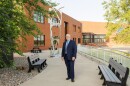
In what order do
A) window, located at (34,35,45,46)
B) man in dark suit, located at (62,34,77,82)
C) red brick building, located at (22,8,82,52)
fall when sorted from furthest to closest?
1. window, located at (34,35,45,46)
2. red brick building, located at (22,8,82,52)
3. man in dark suit, located at (62,34,77,82)

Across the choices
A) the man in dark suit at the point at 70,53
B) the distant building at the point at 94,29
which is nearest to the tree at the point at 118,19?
the man in dark suit at the point at 70,53

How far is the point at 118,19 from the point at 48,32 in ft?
66.8

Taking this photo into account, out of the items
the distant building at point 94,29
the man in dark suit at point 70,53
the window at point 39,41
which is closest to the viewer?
the man in dark suit at point 70,53

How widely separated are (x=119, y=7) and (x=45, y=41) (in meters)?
19.0

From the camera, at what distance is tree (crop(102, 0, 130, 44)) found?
20.3 metres

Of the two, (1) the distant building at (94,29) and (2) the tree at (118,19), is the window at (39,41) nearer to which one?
(2) the tree at (118,19)

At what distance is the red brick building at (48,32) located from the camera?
109ft

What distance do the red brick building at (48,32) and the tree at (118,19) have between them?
6.11 metres

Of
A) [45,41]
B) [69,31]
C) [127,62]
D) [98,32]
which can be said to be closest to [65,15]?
[69,31]

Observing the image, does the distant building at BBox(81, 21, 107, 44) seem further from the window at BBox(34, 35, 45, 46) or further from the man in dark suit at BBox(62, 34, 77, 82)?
the man in dark suit at BBox(62, 34, 77, 82)

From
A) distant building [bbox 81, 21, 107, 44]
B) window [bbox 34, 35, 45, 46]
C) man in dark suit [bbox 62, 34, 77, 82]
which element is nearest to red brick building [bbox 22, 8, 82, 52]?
window [bbox 34, 35, 45, 46]

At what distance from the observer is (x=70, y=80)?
31.7ft

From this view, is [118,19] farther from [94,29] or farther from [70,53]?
[94,29]

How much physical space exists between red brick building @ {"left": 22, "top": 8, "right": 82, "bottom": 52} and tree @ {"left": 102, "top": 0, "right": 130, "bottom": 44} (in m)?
6.11
